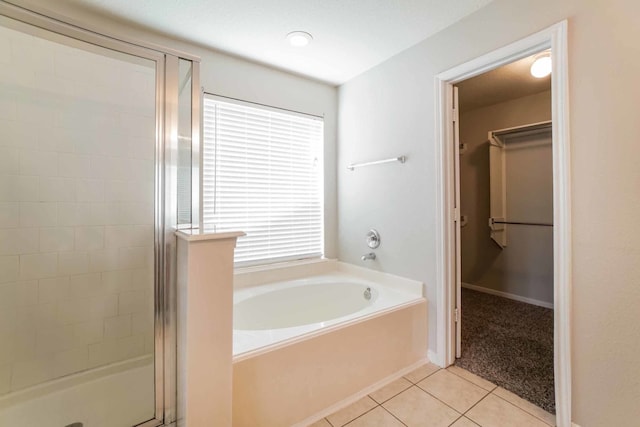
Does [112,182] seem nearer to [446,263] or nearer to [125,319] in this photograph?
[125,319]

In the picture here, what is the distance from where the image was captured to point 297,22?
5.94 ft

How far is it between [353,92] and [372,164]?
0.76 m

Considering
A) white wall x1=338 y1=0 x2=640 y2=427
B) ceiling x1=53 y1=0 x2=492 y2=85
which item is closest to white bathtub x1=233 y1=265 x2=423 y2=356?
white wall x1=338 y1=0 x2=640 y2=427

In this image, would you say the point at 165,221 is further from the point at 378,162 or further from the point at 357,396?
the point at 378,162

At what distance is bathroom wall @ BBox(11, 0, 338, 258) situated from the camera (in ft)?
5.84

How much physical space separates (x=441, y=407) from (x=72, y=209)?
8.14ft

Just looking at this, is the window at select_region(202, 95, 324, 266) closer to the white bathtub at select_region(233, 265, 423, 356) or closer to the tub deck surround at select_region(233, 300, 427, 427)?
the white bathtub at select_region(233, 265, 423, 356)

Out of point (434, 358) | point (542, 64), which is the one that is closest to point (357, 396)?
point (434, 358)

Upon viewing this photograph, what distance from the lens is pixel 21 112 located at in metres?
1.58

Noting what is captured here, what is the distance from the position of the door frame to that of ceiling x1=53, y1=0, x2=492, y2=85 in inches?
14.3

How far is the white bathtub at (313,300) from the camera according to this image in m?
2.05

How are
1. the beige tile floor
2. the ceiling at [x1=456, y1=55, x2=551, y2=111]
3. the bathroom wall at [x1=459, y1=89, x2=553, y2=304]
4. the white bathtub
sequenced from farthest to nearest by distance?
the bathroom wall at [x1=459, y1=89, x2=553, y2=304] < the ceiling at [x1=456, y1=55, x2=551, y2=111] < the white bathtub < the beige tile floor

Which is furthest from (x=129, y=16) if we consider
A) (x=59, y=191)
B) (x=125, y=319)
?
(x=125, y=319)

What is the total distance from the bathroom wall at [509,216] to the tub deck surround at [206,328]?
3099mm
